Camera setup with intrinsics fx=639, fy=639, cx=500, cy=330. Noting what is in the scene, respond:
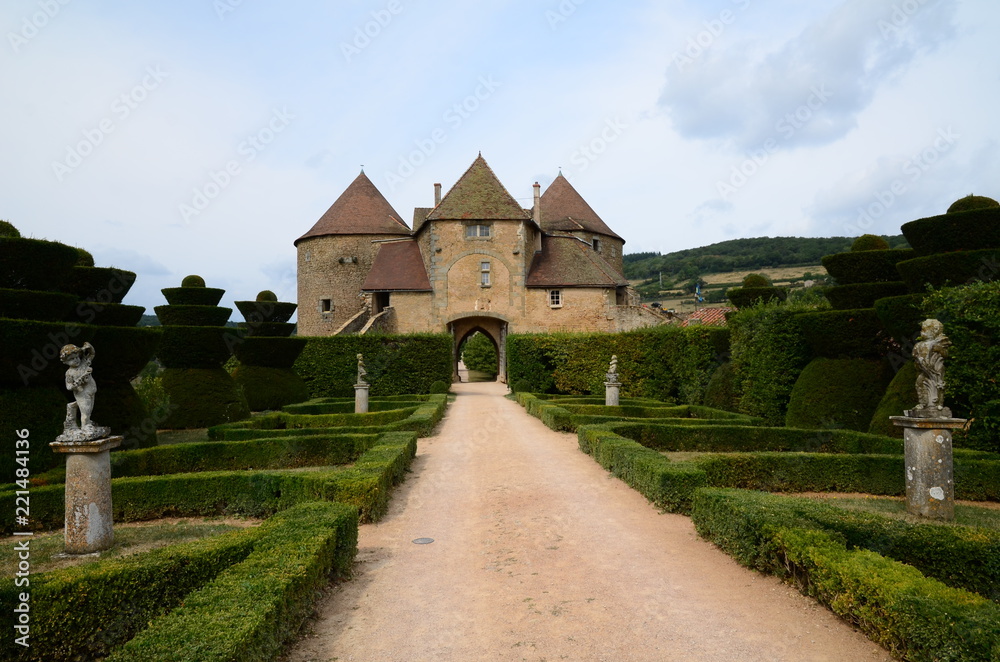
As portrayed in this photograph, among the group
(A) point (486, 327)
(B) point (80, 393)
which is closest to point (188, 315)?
(B) point (80, 393)

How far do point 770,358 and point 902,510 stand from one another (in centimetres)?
819

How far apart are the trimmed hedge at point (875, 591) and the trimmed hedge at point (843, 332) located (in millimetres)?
8427

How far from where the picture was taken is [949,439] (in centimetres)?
802

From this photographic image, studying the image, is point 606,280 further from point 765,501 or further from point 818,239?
point 818,239

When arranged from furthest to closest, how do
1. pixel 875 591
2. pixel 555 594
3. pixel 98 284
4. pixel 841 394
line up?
pixel 841 394, pixel 98 284, pixel 555 594, pixel 875 591

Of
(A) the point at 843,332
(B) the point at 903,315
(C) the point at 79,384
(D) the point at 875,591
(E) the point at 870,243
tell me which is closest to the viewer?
(D) the point at 875,591

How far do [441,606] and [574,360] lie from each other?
2183cm

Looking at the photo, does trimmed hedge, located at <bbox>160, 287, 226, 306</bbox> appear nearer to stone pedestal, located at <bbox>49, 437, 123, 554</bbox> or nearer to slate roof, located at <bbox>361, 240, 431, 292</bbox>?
stone pedestal, located at <bbox>49, 437, 123, 554</bbox>

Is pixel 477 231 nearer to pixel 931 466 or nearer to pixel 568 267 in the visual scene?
pixel 568 267

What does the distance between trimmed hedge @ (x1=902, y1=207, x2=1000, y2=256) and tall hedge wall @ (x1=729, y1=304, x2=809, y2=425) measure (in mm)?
3761

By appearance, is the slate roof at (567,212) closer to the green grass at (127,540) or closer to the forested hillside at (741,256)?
the green grass at (127,540)

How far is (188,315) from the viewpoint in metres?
18.0

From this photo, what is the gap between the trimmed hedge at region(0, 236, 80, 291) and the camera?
34.4ft

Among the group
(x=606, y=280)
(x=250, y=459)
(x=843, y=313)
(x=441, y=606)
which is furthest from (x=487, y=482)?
(x=606, y=280)
